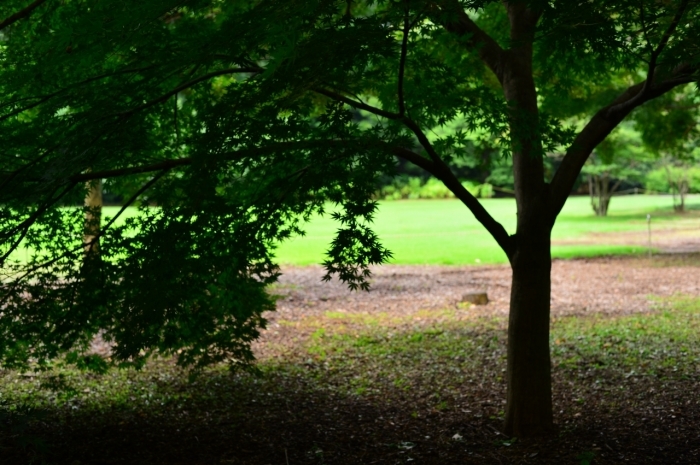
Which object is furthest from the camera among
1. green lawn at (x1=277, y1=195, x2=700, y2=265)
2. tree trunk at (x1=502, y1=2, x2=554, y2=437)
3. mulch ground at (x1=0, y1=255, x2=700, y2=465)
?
green lawn at (x1=277, y1=195, x2=700, y2=265)

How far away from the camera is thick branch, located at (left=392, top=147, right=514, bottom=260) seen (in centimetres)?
563

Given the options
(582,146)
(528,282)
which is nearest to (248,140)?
(528,282)

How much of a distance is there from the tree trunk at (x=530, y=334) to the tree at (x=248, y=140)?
0.04ft

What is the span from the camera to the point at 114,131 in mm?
4680

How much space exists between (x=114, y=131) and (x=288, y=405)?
4108 millimetres

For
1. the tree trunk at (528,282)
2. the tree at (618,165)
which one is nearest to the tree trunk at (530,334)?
the tree trunk at (528,282)

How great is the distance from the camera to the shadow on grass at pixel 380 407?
6.03 meters

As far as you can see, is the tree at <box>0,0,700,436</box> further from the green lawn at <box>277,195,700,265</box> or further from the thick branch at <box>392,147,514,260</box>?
the green lawn at <box>277,195,700,265</box>

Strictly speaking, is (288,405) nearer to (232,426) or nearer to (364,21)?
(232,426)

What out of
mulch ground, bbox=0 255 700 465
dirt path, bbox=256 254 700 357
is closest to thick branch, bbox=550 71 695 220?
mulch ground, bbox=0 255 700 465

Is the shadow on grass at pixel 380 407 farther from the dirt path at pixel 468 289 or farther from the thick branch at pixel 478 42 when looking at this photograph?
the thick branch at pixel 478 42

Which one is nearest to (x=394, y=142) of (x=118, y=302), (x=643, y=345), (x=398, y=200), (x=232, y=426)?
(x=118, y=302)

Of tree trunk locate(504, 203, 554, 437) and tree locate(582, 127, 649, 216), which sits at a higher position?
tree locate(582, 127, 649, 216)

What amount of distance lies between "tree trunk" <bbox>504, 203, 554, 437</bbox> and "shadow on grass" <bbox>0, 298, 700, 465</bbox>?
0.21 meters
